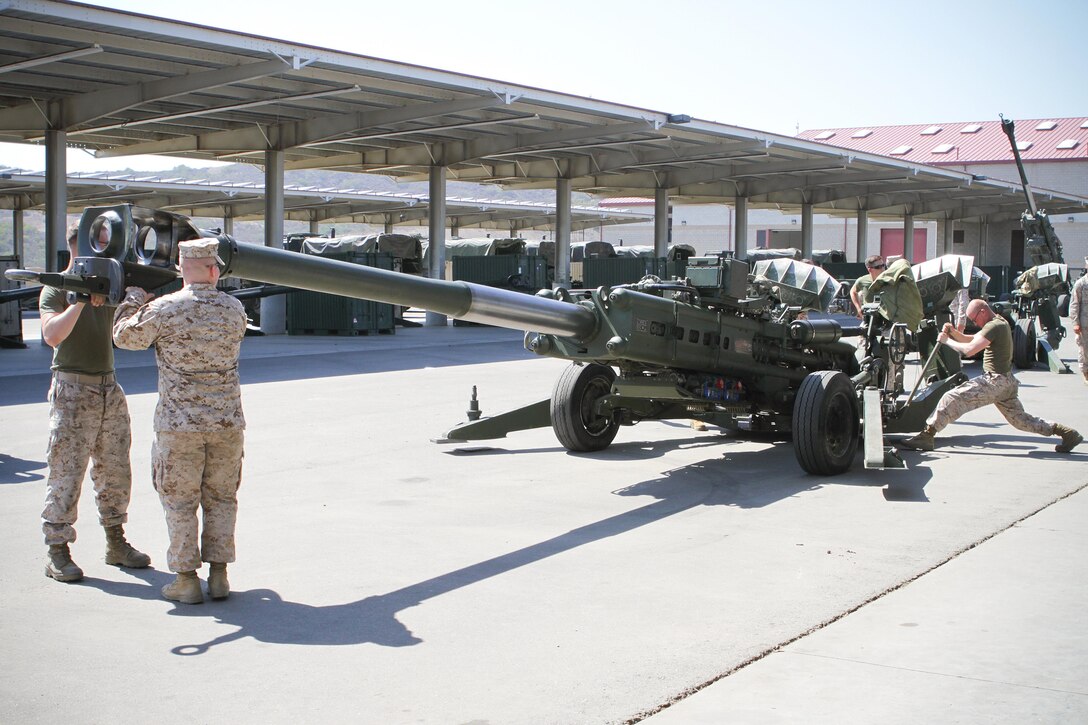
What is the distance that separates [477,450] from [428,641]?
5.62 meters

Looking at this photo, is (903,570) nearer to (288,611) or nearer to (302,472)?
(288,611)

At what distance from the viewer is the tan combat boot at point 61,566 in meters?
6.41

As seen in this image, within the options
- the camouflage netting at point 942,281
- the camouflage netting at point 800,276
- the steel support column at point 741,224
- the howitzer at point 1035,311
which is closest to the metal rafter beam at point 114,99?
the camouflage netting at point 800,276

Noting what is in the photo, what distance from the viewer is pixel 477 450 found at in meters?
11.1

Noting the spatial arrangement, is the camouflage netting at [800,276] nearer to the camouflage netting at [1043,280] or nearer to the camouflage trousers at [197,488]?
the camouflage trousers at [197,488]

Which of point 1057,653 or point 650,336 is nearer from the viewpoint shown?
point 1057,653

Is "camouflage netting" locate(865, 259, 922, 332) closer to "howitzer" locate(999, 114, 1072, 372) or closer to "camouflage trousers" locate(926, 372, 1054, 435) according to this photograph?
"camouflage trousers" locate(926, 372, 1054, 435)

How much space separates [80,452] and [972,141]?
70.1 metres

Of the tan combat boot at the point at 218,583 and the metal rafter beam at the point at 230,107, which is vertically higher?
the metal rafter beam at the point at 230,107

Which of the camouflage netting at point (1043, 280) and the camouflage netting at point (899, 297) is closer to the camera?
the camouflage netting at point (899, 297)

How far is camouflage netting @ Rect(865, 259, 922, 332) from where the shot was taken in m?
11.5

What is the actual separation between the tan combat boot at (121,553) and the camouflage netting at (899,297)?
24.9 feet

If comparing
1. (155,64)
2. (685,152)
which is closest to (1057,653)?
(155,64)

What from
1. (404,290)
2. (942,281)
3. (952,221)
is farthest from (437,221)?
(952,221)
